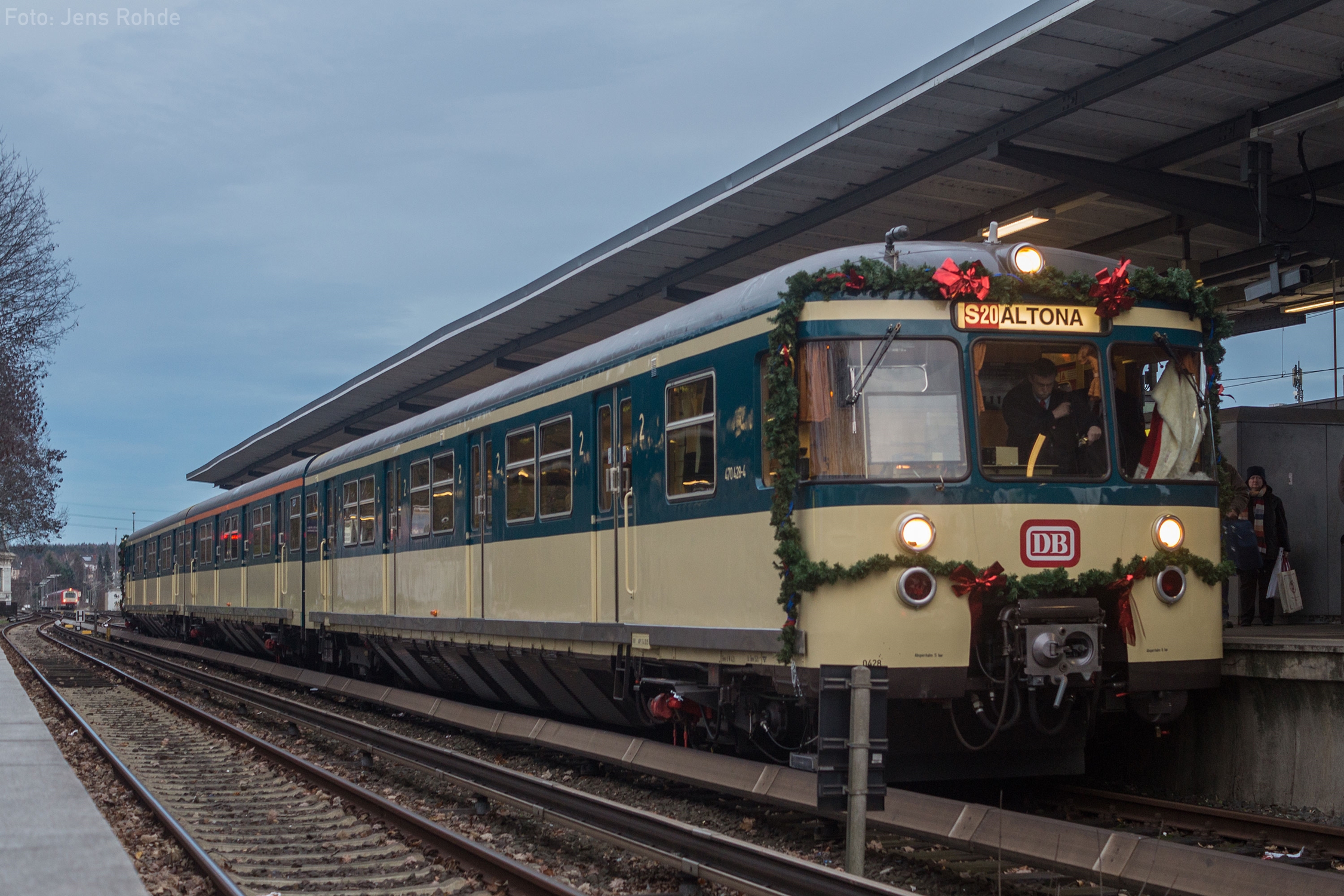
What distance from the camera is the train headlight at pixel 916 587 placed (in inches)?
312

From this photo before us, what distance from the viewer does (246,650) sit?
28516 millimetres

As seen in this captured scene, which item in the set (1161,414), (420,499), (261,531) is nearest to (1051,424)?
(1161,414)

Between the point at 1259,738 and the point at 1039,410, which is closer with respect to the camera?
the point at 1039,410

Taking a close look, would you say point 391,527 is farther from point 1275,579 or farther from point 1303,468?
point 1303,468

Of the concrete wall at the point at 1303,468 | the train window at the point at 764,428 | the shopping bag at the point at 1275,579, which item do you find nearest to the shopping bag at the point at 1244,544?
the shopping bag at the point at 1275,579

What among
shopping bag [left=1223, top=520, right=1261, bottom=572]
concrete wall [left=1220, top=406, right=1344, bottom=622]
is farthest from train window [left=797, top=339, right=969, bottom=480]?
concrete wall [left=1220, top=406, right=1344, bottom=622]

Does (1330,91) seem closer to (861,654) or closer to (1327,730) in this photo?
(1327,730)

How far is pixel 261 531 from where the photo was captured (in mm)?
23625

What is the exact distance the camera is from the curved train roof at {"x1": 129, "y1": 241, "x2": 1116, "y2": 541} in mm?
8492

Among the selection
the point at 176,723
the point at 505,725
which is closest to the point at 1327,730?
the point at 505,725

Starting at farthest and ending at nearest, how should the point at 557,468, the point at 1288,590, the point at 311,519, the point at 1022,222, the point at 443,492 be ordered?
the point at 311,519 → the point at 443,492 → the point at 1022,222 → the point at 1288,590 → the point at 557,468

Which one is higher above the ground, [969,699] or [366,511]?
[366,511]

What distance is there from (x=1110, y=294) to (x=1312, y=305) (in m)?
11.2

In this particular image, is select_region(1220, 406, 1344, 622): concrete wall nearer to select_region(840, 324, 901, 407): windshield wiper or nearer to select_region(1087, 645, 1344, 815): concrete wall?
select_region(1087, 645, 1344, 815): concrete wall
